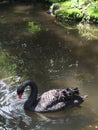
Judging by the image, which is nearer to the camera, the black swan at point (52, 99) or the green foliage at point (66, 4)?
the black swan at point (52, 99)

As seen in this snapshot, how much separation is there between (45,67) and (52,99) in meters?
3.31

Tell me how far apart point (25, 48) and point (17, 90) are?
5626mm

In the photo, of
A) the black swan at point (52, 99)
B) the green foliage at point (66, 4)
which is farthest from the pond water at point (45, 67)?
the green foliage at point (66, 4)

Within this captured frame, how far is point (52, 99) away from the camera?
1321 centimetres

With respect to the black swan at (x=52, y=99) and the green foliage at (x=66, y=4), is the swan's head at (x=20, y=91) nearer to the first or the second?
the black swan at (x=52, y=99)

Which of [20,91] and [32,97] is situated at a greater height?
[20,91]

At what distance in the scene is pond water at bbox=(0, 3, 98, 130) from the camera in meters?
12.5

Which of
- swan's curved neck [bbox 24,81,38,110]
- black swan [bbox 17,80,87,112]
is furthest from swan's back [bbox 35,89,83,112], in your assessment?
swan's curved neck [bbox 24,81,38,110]

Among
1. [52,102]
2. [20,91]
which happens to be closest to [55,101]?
[52,102]

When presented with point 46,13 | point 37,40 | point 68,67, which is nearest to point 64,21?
point 46,13

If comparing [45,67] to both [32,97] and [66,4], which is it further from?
[66,4]

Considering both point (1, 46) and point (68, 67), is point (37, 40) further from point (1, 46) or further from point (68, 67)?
point (68, 67)

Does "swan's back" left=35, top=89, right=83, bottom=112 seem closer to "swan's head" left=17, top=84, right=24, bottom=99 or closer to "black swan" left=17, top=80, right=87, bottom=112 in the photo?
"black swan" left=17, top=80, right=87, bottom=112

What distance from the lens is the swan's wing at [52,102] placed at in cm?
1314
